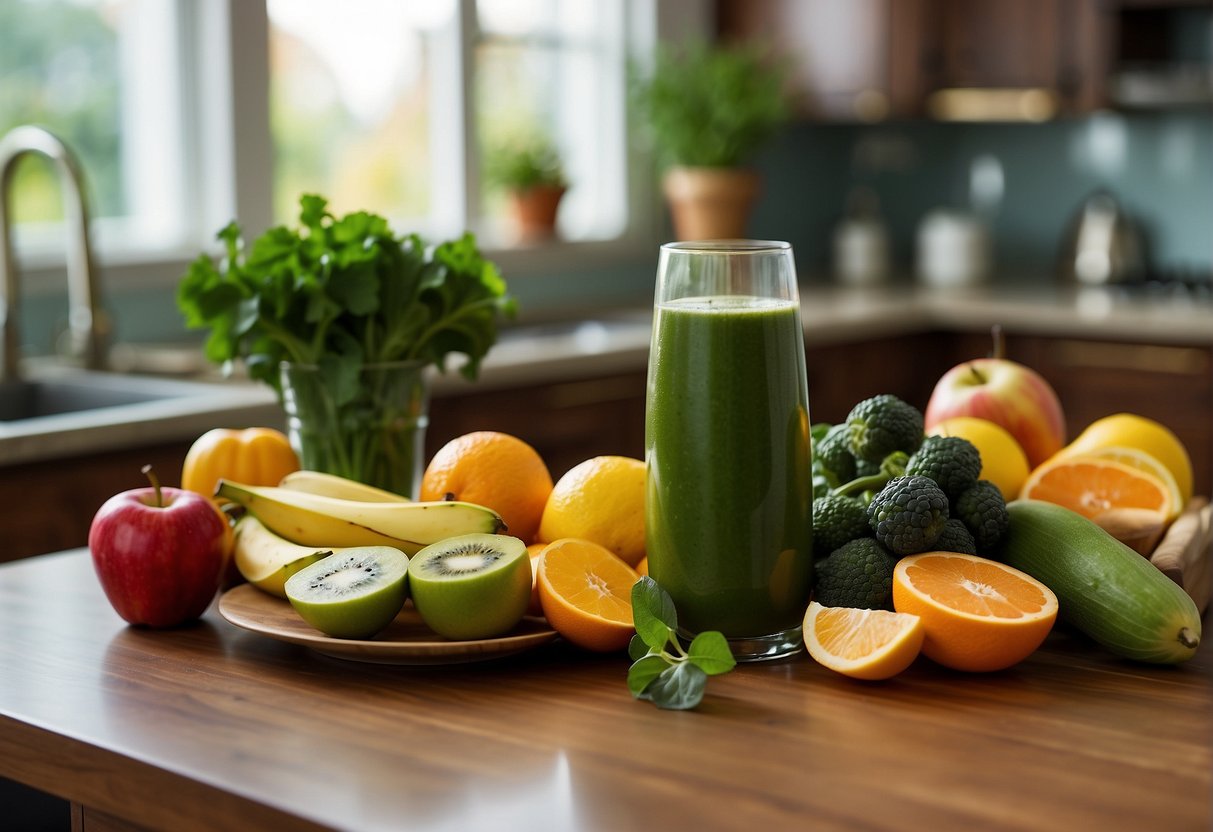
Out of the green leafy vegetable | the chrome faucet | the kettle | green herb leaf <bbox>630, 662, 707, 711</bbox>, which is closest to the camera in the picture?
green herb leaf <bbox>630, 662, 707, 711</bbox>

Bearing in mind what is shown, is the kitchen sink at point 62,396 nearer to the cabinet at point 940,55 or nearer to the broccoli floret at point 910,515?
the broccoli floret at point 910,515

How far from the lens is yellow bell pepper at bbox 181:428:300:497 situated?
1.24m

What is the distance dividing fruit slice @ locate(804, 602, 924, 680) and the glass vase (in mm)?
479

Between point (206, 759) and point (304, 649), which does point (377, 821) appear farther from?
point (304, 649)

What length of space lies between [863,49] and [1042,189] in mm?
810

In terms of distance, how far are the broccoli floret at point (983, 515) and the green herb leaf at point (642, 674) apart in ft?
0.85

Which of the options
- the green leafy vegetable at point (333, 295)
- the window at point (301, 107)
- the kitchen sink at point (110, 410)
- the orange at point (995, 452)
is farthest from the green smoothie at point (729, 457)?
the window at point (301, 107)

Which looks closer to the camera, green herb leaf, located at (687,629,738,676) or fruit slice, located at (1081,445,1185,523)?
green herb leaf, located at (687,629,738,676)

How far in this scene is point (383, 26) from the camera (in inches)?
142

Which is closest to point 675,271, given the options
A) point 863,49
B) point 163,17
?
point 163,17

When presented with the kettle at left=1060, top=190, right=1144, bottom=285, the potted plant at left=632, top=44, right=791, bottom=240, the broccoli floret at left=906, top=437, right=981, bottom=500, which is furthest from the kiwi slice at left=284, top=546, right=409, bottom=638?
the kettle at left=1060, top=190, right=1144, bottom=285

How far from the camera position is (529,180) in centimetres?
381

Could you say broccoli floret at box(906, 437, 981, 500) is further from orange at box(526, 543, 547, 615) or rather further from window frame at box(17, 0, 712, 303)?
window frame at box(17, 0, 712, 303)

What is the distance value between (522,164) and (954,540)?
292 centimetres
